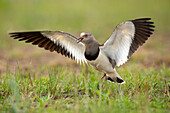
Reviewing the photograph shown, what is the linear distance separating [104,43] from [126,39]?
41cm

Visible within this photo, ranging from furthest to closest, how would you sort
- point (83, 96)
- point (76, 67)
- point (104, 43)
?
point (76, 67)
point (104, 43)
point (83, 96)

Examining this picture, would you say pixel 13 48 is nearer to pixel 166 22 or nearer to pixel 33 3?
pixel 166 22

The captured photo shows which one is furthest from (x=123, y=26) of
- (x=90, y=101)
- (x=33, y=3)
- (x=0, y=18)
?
(x=33, y=3)

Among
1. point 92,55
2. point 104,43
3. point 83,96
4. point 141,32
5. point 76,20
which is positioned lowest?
point 83,96

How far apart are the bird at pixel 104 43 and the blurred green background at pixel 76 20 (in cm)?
210

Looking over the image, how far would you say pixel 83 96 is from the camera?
437 centimetres

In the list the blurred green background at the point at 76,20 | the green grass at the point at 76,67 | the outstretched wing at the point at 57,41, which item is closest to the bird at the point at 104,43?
the outstretched wing at the point at 57,41

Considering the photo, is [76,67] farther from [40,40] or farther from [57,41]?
[40,40]

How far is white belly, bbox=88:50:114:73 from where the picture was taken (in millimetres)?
5082

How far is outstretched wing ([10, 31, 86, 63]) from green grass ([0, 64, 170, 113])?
503 millimetres

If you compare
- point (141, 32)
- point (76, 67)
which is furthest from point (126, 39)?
point (76, 67)

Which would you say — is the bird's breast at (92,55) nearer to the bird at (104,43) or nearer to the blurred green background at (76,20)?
the bird at (104,43)

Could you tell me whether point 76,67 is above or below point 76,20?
below

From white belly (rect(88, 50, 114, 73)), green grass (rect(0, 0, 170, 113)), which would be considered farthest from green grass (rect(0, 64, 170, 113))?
white belly (rect(88, 50, 114, 73))
